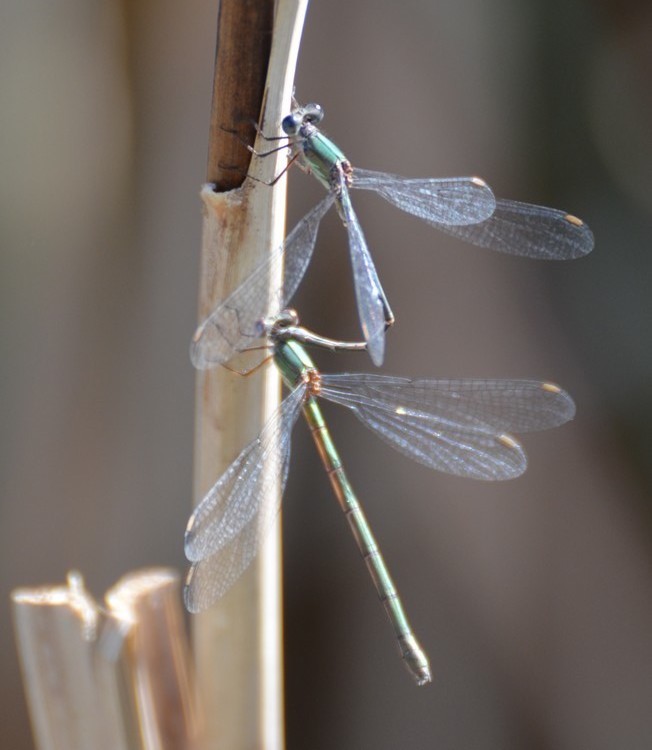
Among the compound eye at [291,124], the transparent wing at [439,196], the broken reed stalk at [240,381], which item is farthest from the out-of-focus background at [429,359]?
the broken reed stalk at [240,381]

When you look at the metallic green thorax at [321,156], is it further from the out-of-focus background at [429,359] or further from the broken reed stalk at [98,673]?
the out-of-focus background at [429,359]

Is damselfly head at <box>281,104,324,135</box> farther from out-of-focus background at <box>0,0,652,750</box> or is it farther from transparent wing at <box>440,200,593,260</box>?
out-of-focus background at <box>0,0,652,750</box>

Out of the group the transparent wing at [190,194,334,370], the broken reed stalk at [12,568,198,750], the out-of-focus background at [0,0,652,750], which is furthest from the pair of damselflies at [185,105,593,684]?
the out-of-focus background at [0,0,652,750]

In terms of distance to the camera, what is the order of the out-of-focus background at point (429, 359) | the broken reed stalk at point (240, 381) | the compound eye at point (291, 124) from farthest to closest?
1. the out-of-focus background at point (429, 359)
2. the compound eye at point (291, 124)
3. the broken reed stalk at point (240, 381)

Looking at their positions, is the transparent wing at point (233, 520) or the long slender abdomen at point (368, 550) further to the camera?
the long slender abdomen at point (368, 550)

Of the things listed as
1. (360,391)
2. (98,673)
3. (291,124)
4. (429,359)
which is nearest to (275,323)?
(291,124)

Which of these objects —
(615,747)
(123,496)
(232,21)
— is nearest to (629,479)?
(615,747)
